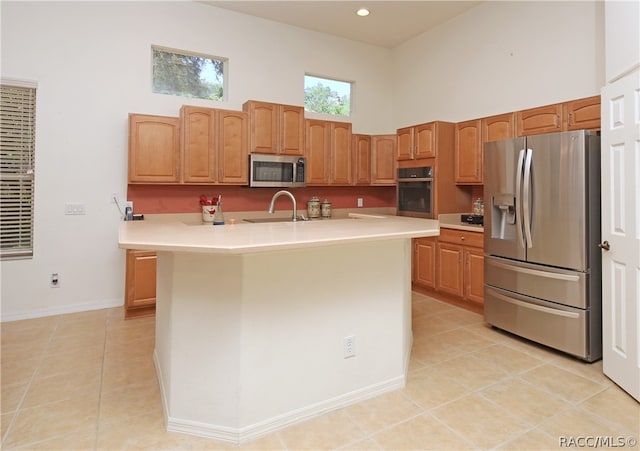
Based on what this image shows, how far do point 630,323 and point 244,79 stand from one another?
4.41 m

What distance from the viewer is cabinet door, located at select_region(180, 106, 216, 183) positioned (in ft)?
13.1

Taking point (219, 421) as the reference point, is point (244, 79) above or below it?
above

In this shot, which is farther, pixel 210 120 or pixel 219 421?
pixel 210 120

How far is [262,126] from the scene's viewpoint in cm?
438

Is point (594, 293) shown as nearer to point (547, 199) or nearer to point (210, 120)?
point (547, 199)

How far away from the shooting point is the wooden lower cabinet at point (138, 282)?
12.0 ft

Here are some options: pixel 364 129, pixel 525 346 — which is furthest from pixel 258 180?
pixel 525 346

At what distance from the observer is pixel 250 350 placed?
6.17ft

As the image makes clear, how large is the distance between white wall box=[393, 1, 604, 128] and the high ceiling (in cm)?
25

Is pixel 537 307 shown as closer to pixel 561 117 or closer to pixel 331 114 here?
pixel 561 117

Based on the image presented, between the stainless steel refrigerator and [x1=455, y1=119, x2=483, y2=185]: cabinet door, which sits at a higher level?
[x1=455, y1=119, x2=483, y2=185]: cabinet door

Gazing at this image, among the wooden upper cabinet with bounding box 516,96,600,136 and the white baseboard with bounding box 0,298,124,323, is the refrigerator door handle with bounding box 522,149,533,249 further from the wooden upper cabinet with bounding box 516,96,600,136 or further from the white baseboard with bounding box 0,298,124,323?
the white baseboard with bounding box 0,298,124,323

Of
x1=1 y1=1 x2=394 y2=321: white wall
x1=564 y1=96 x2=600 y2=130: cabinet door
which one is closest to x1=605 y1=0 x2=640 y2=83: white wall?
x1=564 y1=96 x2=600 y2=130: cabinet door

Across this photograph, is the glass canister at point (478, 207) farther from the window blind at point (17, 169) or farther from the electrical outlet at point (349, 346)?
the window blind at point (17, 169)
